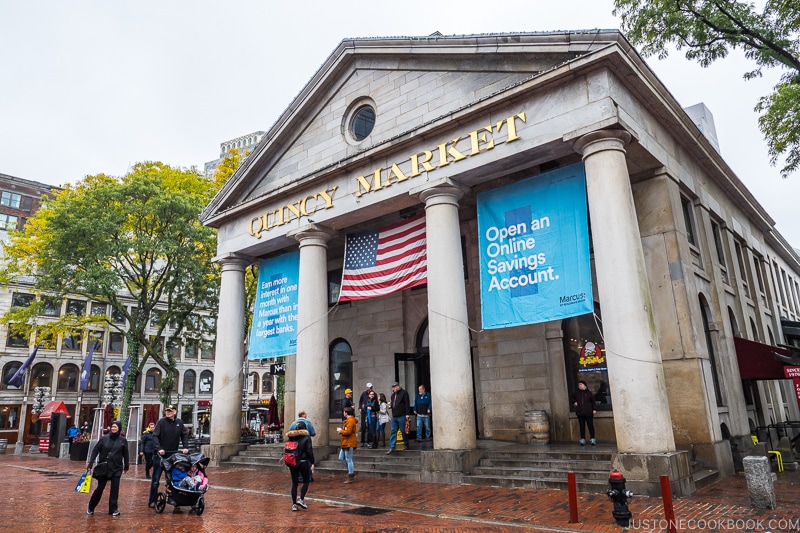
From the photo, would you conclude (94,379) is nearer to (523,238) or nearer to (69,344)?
(69,344)

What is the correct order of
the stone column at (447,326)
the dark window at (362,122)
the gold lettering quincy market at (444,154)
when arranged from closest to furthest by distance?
the stone column at (447,326) < the gold lettering quincy market at (444,154) < the dark window at (362,122)

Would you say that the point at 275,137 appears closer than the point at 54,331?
Yes

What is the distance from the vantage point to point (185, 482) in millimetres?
9461

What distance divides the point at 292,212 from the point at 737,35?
12.9 metres

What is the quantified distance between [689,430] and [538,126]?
300 inches

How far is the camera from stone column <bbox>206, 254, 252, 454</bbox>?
17.9 meters

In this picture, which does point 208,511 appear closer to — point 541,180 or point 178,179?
point 541,180

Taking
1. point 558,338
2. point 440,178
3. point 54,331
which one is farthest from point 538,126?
point 54,331

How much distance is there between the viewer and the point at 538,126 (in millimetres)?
12305

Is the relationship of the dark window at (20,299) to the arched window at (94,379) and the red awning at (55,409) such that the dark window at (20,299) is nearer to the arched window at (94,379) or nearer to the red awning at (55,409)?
the arched window at (94,379)

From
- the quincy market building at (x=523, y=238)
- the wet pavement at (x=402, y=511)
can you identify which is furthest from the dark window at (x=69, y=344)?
the wet pavement at (x=402, y=511)

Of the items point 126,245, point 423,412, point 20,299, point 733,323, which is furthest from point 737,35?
point 20,299

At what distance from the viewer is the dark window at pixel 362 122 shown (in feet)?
56.0

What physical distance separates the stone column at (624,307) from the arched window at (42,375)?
4858 cm
